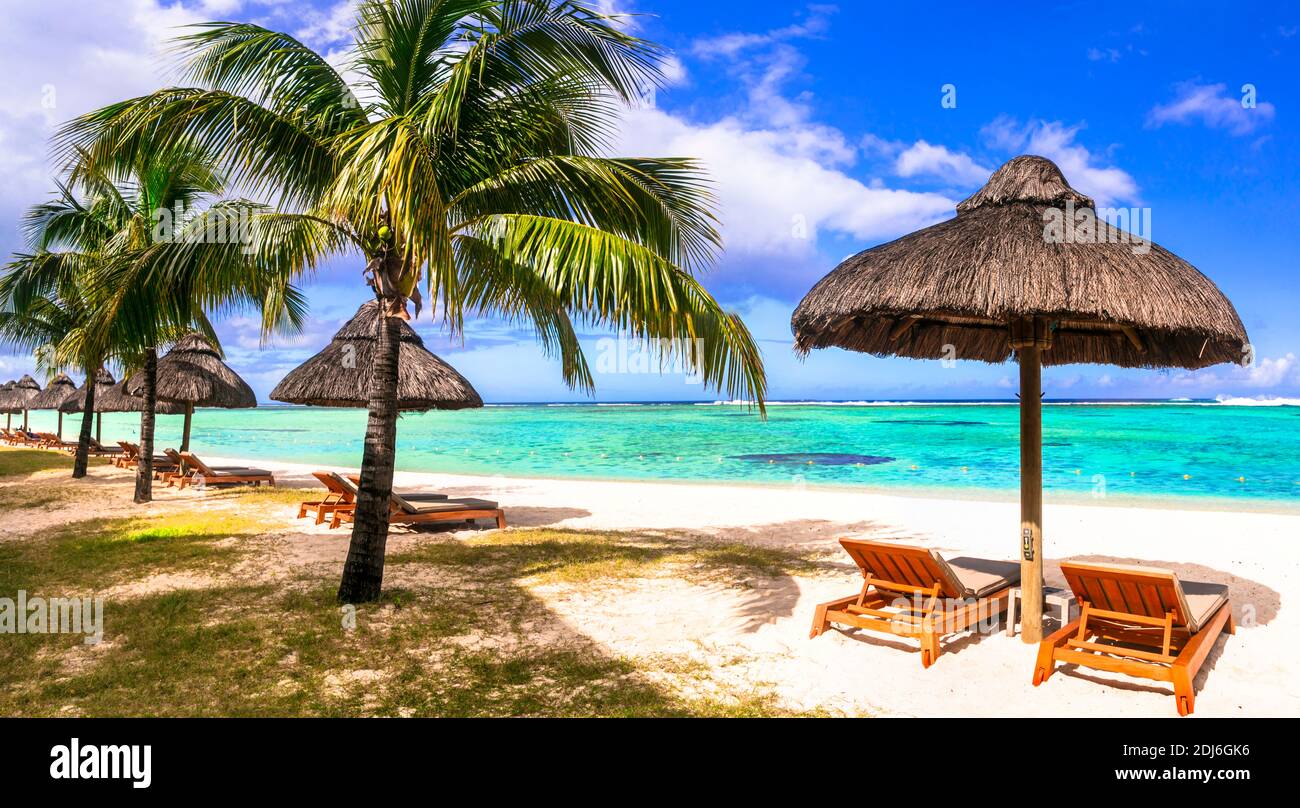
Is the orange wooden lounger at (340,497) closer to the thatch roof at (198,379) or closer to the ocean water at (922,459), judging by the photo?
the thatch roof at (198,379)

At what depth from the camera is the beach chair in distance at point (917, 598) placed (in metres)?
4.70

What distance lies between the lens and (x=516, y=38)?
5828 millimetres

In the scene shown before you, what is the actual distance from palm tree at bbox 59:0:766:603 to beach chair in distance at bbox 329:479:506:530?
3.29m

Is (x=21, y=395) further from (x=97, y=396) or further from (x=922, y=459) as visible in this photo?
(x=922, y=459)

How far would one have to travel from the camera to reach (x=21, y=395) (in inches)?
1260

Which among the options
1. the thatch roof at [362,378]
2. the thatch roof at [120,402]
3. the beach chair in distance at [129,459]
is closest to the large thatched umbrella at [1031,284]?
the thatch roof at [362,378]

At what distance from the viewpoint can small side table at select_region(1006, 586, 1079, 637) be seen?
5156mm

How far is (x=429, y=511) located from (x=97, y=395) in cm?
1934

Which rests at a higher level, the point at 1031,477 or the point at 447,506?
the point at 1031,477

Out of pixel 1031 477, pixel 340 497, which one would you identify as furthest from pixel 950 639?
pixel 340 497

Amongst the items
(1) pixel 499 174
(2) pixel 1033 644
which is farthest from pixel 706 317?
(2) pixel 1033 644

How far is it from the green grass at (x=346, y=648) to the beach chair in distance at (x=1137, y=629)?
1.83 metres

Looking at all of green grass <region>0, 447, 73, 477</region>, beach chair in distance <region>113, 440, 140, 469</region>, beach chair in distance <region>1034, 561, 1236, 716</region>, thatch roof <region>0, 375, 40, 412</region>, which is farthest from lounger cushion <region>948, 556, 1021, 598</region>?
thatch roof <region>0, 375, 40, 412</region>

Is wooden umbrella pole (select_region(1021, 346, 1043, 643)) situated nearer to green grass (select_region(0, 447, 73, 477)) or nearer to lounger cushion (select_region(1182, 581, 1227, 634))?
lounger cushion (select_region(1182, 581, 1227, 634))
